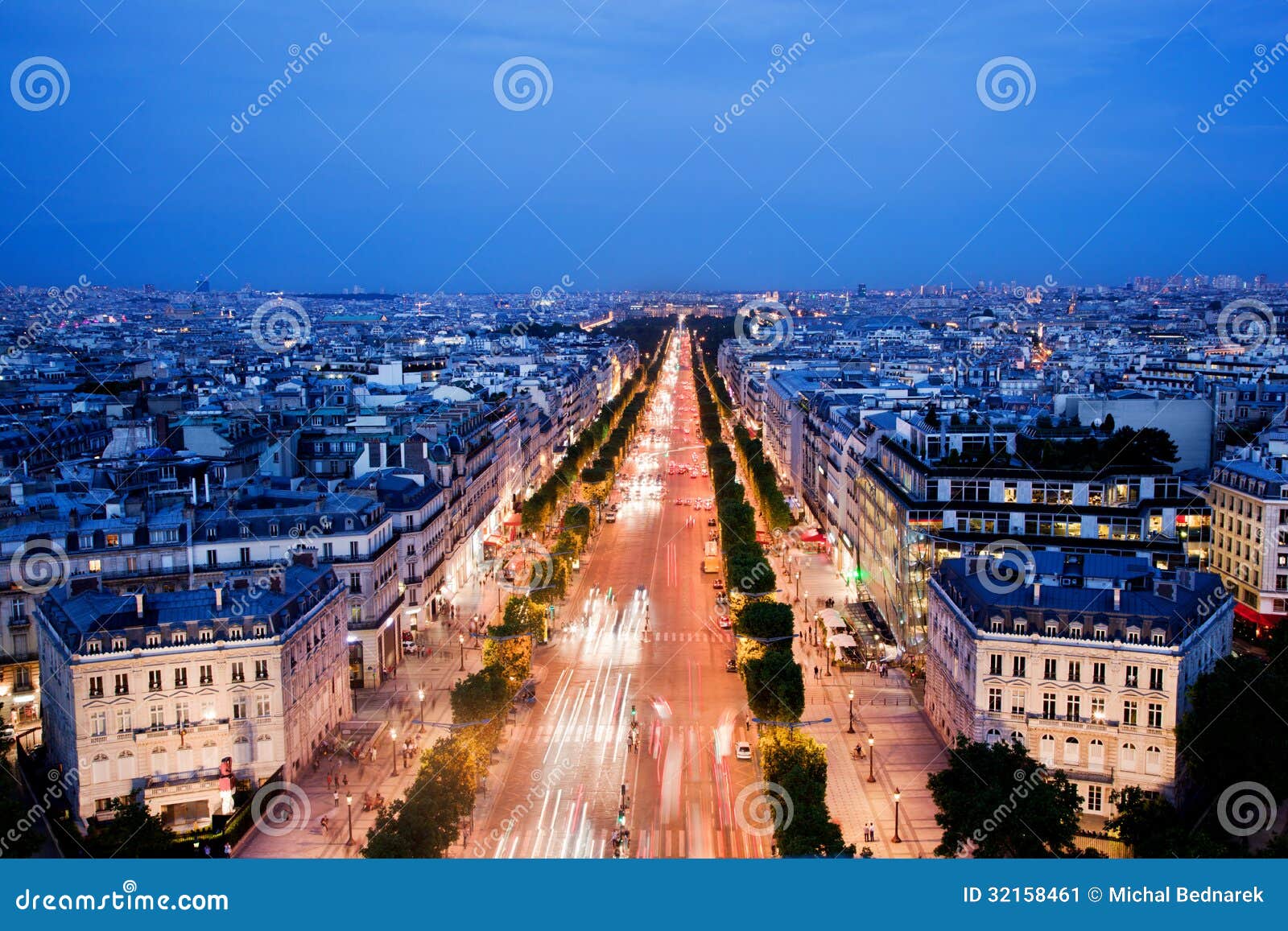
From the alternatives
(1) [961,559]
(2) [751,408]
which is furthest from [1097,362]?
(1) [961,559]

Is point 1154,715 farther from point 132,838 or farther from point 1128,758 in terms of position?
point 132,838

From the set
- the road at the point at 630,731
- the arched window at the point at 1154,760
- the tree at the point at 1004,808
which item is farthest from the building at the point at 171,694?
the arched window at the point at 1154,760

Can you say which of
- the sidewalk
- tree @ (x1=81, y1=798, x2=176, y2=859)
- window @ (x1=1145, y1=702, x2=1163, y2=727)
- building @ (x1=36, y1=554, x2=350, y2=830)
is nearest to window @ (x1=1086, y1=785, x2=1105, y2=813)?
window @ (x1=1145, y1=702, x2=1163, y2=727)

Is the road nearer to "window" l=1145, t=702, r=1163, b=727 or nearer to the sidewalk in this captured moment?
the sidewalk

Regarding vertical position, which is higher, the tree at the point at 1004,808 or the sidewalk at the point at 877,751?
the tree at the point at 1004,808

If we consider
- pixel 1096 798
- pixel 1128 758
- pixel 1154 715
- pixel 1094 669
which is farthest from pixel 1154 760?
pixel 1094 669

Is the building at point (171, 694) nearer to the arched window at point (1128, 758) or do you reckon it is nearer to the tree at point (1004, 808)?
the tree at point (1004, 808)

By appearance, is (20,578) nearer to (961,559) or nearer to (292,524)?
(292,524)

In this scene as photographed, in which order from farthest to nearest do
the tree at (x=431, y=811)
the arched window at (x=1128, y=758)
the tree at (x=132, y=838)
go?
1. the arched window at (x=1128, y=758)
2. the tree at (x=132, y=838)
3. the tree at (x=431, y=811)
